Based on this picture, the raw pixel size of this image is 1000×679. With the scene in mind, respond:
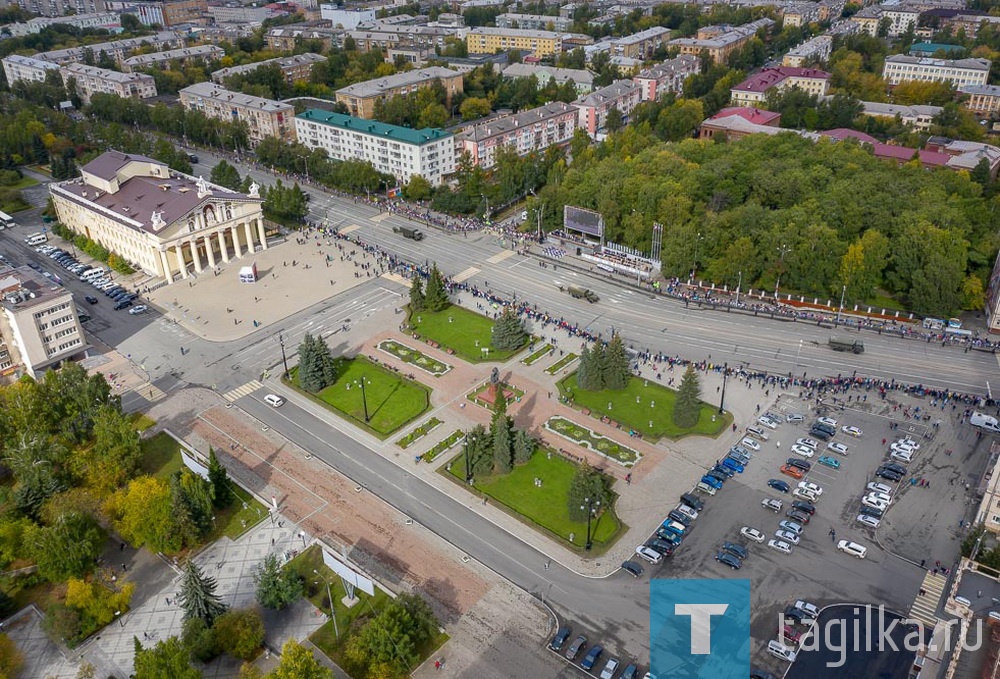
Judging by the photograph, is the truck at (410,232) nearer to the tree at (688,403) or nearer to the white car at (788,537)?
the tree at (688,403)

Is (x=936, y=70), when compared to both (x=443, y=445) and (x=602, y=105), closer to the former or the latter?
(x=602, y=105)

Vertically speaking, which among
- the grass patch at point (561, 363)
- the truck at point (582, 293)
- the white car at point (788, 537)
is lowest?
the white car at point (788, 537)

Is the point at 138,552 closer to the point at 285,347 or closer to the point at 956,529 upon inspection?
the point at 285,347

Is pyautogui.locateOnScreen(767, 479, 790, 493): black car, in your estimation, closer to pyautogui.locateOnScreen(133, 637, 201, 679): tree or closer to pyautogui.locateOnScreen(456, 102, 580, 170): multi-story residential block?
pyautogui.locateOnScreen(133, 637, 201, 679): tree

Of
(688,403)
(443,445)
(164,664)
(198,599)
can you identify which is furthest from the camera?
(688,403)

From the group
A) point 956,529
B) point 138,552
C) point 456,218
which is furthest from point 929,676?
point 456,218

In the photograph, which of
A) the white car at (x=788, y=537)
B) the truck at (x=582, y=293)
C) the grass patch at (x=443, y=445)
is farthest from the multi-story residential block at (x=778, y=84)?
the white car at (x=788, y=537)

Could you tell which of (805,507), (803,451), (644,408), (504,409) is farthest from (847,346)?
(504,409)
